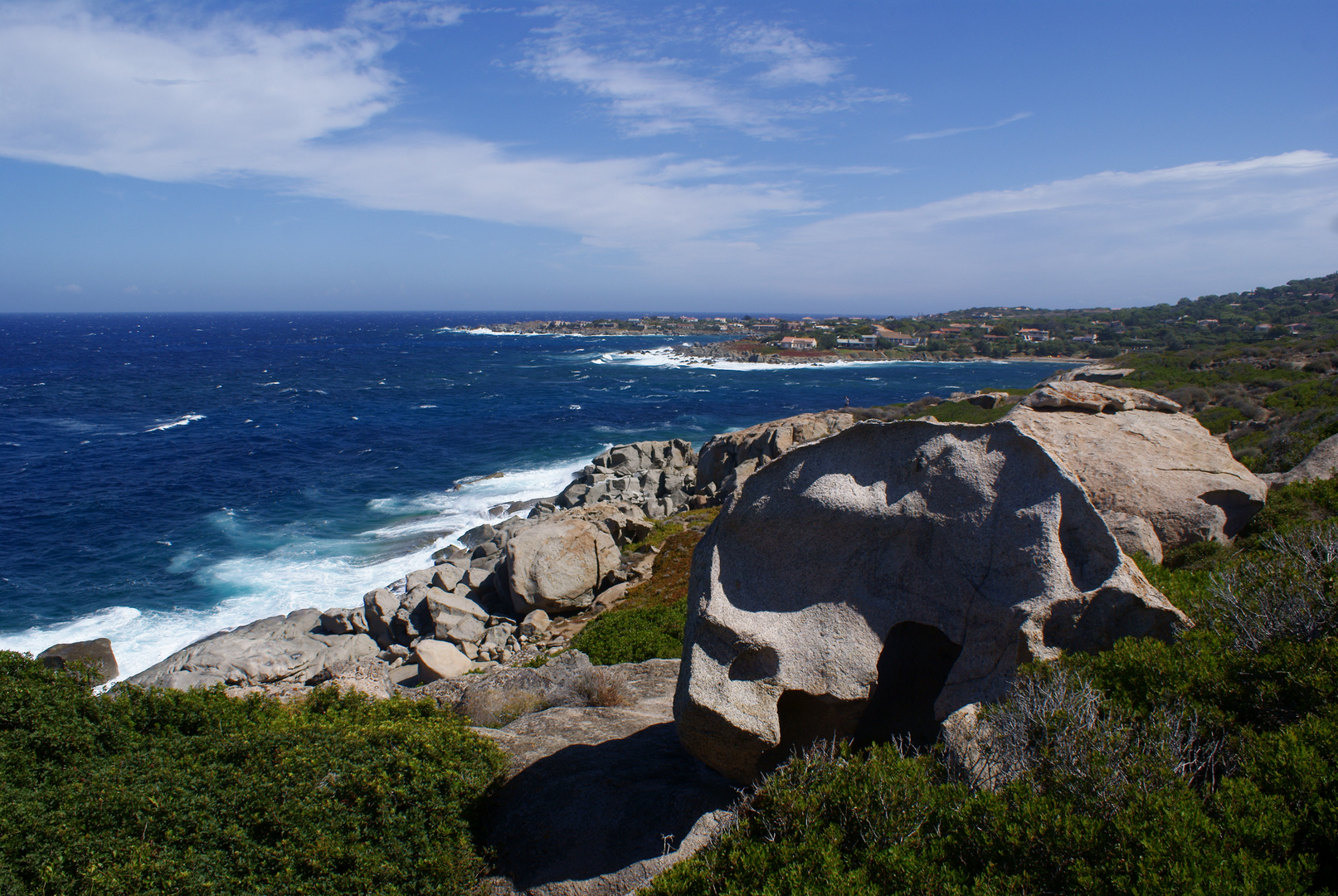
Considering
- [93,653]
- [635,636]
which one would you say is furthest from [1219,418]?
[93,653]

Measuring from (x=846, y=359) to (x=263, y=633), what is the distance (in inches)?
5760

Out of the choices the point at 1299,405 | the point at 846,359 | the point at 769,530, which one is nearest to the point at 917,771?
the point at 769,530

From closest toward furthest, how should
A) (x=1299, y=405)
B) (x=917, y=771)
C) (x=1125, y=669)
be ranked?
(x=917, y=771) < (x=1125, y=669) < (x=1299, y=405)

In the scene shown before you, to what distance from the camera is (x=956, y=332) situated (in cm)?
19125

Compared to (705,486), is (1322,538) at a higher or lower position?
higher

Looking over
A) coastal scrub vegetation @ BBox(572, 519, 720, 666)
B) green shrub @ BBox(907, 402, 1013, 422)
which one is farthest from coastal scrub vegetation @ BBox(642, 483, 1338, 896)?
green shrub @ BBox(907, 402, 1013, 422)

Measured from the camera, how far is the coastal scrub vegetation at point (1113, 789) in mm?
4812

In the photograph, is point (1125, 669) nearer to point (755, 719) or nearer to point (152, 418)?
point (755, 719)

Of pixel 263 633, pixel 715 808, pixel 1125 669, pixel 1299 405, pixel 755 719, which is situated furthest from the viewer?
pixel 1299 405

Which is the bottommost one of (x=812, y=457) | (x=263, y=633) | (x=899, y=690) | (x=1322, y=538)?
(x=263, y=633)

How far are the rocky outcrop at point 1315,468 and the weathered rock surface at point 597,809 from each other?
1483 centimetres

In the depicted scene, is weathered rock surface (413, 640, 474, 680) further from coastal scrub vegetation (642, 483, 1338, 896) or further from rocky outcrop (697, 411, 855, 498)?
rocky outcrop (697, 411, 855, 498)

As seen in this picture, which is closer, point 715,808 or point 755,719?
point 755,719

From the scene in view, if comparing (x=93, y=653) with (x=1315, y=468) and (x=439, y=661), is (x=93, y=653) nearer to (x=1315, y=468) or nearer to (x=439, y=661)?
(x=439, y=661)
